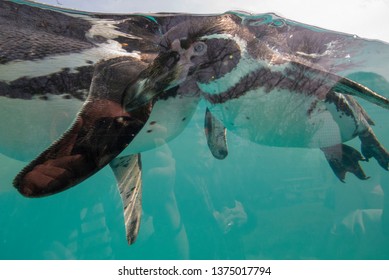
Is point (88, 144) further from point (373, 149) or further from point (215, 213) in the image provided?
point (215, 213)

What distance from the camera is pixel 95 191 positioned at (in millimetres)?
15055

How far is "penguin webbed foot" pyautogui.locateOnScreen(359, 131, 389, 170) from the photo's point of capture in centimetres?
354

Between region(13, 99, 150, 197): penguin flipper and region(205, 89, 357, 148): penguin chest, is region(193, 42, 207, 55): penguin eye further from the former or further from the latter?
region(13, 99, 150, 197): penguin flipper

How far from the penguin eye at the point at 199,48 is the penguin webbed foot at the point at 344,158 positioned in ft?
6.55

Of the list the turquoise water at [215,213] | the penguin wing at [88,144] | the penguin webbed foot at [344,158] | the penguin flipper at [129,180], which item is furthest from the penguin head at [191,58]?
the turquoise water at [215,213]

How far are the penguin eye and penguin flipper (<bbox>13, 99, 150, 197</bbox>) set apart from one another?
31.4 inches

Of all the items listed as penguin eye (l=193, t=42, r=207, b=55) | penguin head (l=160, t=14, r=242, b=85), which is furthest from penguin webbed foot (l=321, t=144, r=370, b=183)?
penguin eye (l=193, t=42, r=207, b=55)

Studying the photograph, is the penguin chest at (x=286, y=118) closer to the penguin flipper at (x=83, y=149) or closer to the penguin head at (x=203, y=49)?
the penguin head at (x=203, y=49)

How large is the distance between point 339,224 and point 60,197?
1409cm

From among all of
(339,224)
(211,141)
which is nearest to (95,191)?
(339,224)

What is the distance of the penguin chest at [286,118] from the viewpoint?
107 inches

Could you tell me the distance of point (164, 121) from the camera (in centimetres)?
293

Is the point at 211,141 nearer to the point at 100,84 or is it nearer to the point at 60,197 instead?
the point at 100,84

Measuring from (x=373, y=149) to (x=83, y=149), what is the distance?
142 inches
